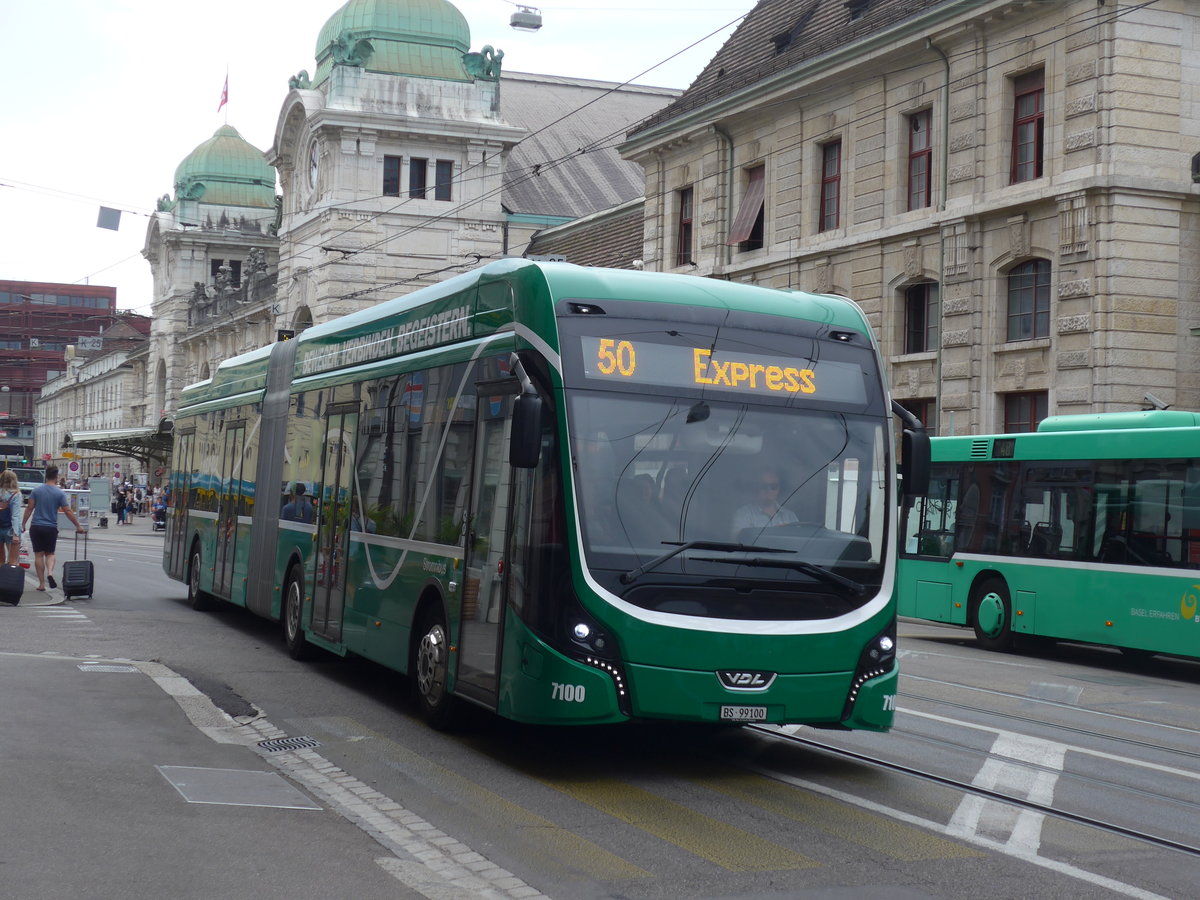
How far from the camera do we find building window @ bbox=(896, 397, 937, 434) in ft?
97.6

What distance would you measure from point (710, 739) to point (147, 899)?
5302 millimetres

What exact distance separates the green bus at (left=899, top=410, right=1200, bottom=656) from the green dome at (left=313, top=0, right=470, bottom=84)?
47402mm

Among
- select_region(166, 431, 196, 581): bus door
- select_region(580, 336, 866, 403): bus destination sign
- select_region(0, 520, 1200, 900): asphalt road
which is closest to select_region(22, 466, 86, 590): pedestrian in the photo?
select_region(166, 431, 196, 581): bus door

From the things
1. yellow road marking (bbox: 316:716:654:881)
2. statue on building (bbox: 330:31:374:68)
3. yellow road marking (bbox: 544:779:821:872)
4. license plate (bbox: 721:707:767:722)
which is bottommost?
yellow road marking (bbox: 316:716:654:881)

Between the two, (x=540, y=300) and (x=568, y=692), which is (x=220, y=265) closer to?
(x=540, y=300)

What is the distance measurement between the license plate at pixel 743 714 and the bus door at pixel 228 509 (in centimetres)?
1008

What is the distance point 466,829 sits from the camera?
7.56m

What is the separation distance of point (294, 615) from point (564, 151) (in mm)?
61774

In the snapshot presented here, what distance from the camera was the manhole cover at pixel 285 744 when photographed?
9.88 m

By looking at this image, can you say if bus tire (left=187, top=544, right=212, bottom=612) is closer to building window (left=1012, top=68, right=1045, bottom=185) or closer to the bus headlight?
the bus headlight

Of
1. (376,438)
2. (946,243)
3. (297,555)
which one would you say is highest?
(946,243)

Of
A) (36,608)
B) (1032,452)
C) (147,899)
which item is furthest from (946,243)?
(147,899)

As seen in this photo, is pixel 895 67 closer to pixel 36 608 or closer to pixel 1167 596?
pixel 1167 596

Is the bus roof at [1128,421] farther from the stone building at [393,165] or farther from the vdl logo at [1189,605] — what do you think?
the stone building at [393,165]
